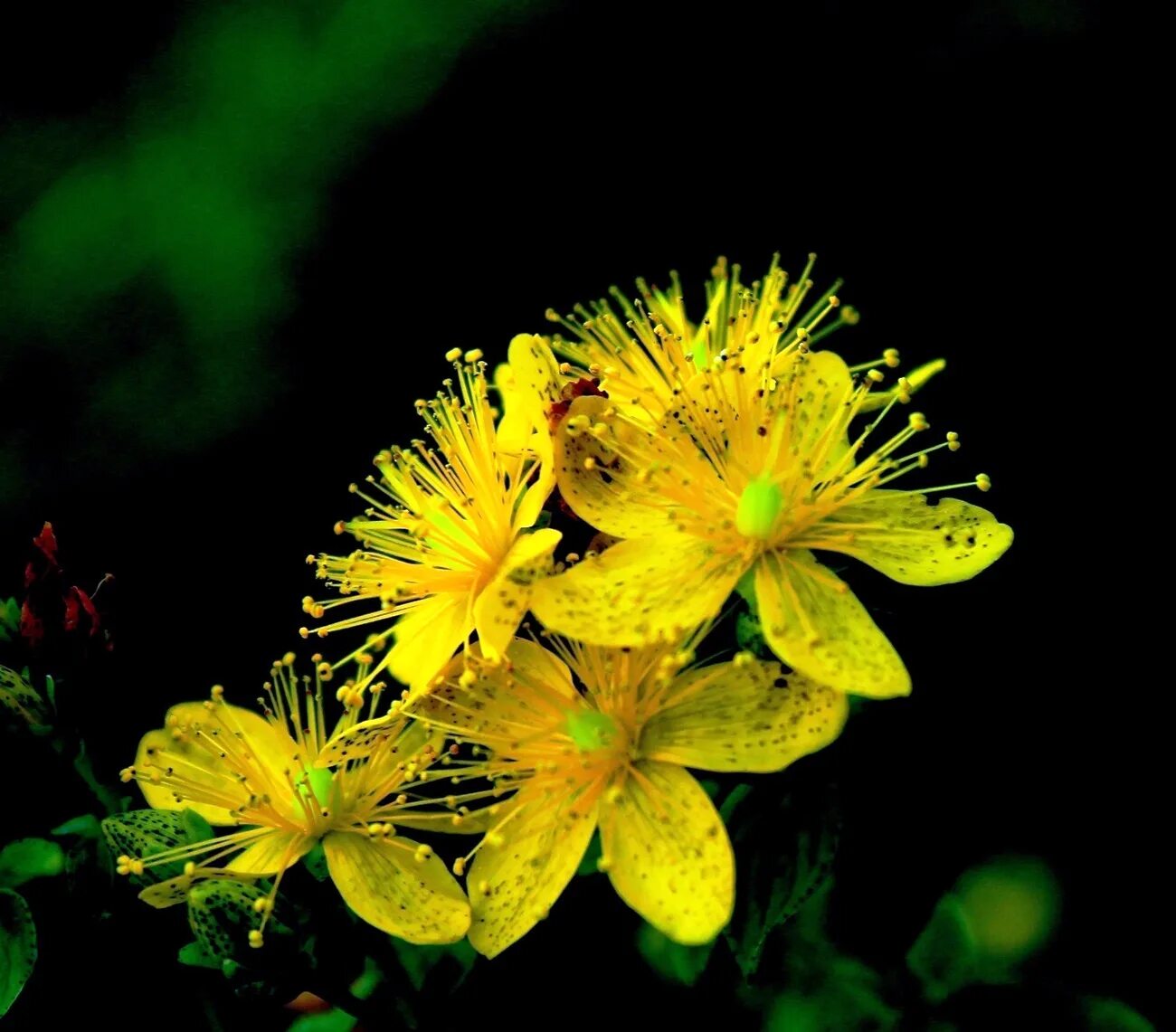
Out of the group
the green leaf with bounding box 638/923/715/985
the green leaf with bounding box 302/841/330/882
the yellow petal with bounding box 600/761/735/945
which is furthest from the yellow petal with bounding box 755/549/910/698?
the green leaf with bounding box 302/841/330/882

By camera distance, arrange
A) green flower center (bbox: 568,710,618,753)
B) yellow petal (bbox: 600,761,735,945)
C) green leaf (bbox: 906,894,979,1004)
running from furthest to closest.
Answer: green leaf (bbox: 906,894,979,1004) < green flower center (bbox: 568,710,618,753) < yellow petal (bbox: 600,761,735,945)

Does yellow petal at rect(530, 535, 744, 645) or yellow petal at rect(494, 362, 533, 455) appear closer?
yellow petal at rect(530, 535, 744, 645)

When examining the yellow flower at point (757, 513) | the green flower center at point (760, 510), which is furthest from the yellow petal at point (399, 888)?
the green flower center at point (760, 510)

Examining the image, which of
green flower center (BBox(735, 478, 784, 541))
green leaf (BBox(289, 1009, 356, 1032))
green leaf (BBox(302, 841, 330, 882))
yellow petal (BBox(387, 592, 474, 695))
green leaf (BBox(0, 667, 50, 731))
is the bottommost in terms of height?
green leaf (BBox(289, 1009, 356, 1032))

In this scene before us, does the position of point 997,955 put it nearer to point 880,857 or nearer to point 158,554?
point 880,857

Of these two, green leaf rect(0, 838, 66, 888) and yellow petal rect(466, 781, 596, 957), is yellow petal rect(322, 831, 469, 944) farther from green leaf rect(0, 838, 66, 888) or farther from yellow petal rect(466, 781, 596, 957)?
green leaf rect(0, 838, 66, 888)

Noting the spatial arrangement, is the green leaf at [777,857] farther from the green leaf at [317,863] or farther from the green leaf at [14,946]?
the green leaf at [14,946]

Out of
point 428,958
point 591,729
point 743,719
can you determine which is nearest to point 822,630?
point 743,719
